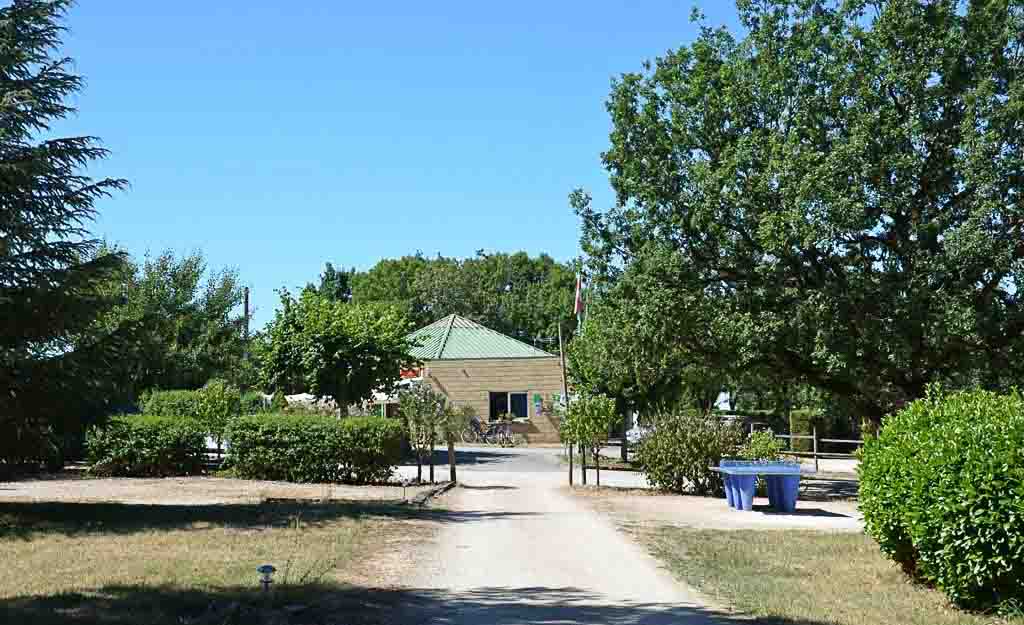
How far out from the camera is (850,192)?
20.7 m

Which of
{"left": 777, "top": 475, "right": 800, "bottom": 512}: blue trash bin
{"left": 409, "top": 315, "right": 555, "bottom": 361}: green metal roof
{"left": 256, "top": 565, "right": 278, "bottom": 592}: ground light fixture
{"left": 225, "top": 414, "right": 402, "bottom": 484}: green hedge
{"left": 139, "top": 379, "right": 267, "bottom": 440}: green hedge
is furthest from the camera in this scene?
{"left": 409, "top": 315, "right": 555, "bottom": 361}: green metal roof

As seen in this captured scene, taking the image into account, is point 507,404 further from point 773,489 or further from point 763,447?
point 773,489

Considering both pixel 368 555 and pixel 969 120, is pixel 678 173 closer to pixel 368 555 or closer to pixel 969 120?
pixel 969 120

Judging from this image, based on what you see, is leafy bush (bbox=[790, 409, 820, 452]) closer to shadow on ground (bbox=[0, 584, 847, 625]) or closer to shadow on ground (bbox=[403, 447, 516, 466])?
shadow on ground (bbox=[403, 447, 516, 466])

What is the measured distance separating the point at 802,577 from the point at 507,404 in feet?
127

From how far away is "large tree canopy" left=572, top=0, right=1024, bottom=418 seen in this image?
20453mm

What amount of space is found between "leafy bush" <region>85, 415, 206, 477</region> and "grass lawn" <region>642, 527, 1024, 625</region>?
13.6m

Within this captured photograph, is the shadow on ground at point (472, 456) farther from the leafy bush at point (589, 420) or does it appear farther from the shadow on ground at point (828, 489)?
the shadow on ground at point (828, 489)

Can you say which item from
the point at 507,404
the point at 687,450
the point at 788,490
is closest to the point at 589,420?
the point at 687,450

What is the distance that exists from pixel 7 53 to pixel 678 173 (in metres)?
14.1

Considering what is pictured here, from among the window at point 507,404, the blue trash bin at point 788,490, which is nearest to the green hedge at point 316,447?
the blue trash bin at point 788,490

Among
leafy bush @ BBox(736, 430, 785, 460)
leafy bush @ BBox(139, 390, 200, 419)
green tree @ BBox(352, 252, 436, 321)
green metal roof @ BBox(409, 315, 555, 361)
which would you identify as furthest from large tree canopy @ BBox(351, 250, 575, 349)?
leafy bush @ BBox(736, 430, 785, 460)

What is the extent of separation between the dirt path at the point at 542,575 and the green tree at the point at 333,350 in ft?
26.7

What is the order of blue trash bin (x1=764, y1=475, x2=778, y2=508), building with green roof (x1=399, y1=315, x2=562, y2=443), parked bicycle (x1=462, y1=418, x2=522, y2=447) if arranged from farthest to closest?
building with green roof (x1=399, y1=315, x2=562, y2=443)
parked bicycle (x1=462, y1=418, x2=522, y2=447)
blue trash bin (x1=764, y1=475, x2=778, y2=508)
